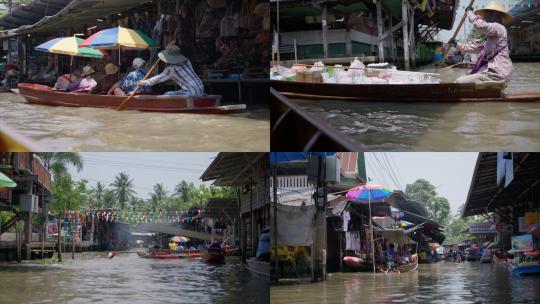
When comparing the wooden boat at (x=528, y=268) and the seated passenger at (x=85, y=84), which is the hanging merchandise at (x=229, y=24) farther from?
the wooden boat at (x=528, y=268)

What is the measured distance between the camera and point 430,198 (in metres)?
4.43

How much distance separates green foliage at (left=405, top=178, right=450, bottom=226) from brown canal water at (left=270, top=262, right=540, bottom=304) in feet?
2.01

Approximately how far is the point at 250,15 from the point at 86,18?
1850mm

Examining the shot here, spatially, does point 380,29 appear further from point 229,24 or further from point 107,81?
point 107,81

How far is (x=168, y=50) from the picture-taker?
5289 mm

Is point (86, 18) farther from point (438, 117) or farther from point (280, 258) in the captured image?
point (438, 117)

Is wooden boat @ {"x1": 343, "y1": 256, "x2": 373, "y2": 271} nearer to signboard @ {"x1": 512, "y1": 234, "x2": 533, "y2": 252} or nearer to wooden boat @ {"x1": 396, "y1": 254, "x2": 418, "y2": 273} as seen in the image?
wooden boat @ {"x1": 396, "y1": 254, "x2": 418, "y2": 273}

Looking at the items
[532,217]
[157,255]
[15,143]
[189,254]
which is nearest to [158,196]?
[157,255]

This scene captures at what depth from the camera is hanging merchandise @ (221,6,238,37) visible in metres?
5.80

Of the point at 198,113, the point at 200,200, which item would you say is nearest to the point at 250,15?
the point at 198,113

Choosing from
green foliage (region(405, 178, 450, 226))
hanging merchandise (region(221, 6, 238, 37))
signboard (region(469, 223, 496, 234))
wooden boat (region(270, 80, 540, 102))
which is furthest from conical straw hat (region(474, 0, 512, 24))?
hanging merchandise (region(221, 6, 238, 37))

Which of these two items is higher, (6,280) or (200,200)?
(200,200)

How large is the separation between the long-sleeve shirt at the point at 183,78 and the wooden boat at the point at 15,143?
135 cm

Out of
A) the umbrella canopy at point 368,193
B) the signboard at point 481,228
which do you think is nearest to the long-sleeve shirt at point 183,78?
the umbrella canopy at point 368,193
